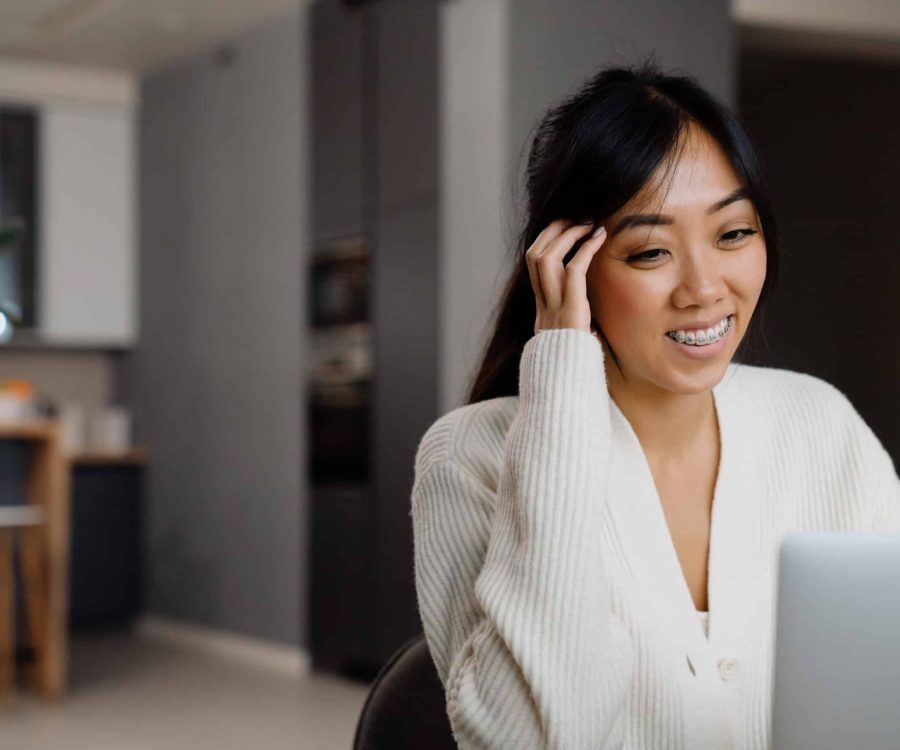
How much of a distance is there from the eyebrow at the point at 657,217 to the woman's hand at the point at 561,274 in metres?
0.02

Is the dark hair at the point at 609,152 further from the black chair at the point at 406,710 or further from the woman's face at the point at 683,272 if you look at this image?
the black chair at the point at 406,710

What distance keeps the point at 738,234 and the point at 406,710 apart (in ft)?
1.86

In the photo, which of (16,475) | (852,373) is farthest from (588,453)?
(852,373)

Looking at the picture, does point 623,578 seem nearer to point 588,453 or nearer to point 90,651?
point 588,453

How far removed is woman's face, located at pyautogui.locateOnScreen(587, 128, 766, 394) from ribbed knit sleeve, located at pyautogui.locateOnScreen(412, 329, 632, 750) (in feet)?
0.29

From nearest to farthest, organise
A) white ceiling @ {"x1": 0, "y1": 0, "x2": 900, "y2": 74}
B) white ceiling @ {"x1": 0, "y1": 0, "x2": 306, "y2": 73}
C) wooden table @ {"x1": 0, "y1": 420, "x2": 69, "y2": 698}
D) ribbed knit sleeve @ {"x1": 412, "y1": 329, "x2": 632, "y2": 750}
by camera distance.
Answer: ribbed knit sleeve @ {"x1": 412, "y1": 329, "x2": 632, "y2": 750}
wooden table @ {"x1": 0, "y1": 420, "x2": 69, "y2": 698}
white ceiling @ {"x1": 0, "y1": 0, "x2": 900, "y2": 74}
white ceiling @ {"x1": 0, "y1": 0, "x2": 306, "y2": 73}

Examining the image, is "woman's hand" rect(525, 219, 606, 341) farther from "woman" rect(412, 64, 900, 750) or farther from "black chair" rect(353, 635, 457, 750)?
"black chair" rect(353, 635, 457, 750)

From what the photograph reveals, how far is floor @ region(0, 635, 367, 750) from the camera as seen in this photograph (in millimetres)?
4551

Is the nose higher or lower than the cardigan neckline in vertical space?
higher

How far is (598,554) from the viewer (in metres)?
1.24

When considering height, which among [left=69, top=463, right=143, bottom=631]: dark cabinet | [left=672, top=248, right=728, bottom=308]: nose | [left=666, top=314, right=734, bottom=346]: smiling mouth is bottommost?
[left=69, top=463, right=143, bottom=631]: dark cabinet

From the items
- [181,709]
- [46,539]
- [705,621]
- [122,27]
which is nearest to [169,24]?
[122,27]

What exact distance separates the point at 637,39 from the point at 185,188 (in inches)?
111

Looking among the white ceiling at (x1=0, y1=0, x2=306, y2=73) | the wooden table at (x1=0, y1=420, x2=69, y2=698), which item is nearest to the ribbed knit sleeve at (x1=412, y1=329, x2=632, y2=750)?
the wooden table at (x1=0, y1=420, x2=69, y2=698)
